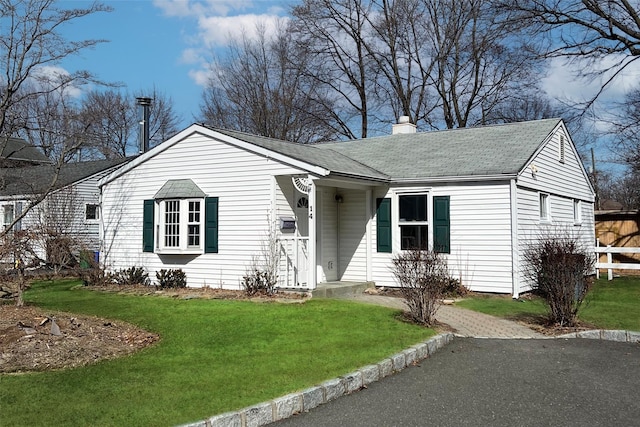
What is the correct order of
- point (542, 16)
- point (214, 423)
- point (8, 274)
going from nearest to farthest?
1. point (214, 423)
2. point (8, 274)
3. point (542, 16)

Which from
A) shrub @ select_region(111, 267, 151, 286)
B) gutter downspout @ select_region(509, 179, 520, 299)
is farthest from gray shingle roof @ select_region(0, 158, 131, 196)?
gutter downspout @ select_region(509, 179, 520, 299)

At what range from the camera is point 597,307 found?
1116cm

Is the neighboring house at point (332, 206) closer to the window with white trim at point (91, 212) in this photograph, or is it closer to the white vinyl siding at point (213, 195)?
the white vinyl siding at point (213, 195)

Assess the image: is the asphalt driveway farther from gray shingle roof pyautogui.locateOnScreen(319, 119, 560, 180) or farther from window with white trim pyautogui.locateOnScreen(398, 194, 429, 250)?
gray shingle roof pyautogui.locateOnScreen(319, 119, 560, 180)

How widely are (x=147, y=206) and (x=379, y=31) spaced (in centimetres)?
2183

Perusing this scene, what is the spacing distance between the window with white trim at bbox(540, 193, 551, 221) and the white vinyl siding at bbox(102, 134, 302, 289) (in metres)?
7.24

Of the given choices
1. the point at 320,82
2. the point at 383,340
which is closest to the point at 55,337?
the point at 383,340

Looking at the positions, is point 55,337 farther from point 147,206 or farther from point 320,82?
point 320,82

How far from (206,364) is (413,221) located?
8487 mm

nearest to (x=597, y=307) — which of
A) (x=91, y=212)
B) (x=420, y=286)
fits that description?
(x=420, y=286)

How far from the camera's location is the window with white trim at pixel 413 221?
1377 centimetres

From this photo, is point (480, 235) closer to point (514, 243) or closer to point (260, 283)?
point (514, 243)

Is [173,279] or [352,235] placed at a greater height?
[352,235]

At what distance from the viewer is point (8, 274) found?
11953mm
